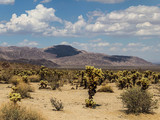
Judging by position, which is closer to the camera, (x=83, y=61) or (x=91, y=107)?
(x=91, y=107)

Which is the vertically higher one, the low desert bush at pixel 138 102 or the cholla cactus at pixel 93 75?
the cholla cactus at pixel 93 75

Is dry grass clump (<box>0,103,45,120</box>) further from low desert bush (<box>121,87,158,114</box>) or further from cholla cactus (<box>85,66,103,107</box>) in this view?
cholla cactus (<box>85,66,103,107</box>)

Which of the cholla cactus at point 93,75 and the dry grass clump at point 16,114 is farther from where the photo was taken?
the cholla cactus at point 93,75

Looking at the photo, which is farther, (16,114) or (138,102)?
(138,102)

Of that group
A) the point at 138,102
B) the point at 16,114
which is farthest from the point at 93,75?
the point at 16,114

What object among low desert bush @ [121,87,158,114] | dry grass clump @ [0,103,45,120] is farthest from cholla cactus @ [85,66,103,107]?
dry grass clump @ [0,103,45,120]

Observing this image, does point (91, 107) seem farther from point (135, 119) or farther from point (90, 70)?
point (135, 119)

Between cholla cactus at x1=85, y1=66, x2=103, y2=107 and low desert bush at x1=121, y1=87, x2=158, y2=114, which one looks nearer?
low desert bush at x1=121, y1=87, x2=158, y2=114

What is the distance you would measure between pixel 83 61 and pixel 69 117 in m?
186

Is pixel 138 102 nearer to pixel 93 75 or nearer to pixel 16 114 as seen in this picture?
pixel 93 75

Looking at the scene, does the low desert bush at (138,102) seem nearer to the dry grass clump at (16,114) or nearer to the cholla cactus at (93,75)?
the cholla cactus at (93,75)

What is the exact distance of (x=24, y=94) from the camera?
16.7m

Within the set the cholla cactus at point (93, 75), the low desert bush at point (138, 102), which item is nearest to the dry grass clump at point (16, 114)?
the low desert bush at point (138, 102)

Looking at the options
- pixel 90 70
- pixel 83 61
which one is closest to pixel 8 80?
pixel 90 70
